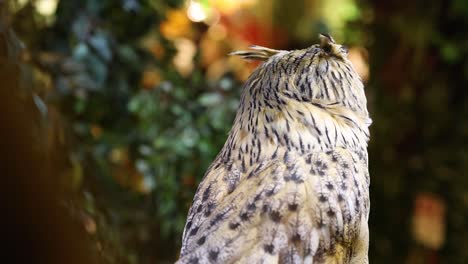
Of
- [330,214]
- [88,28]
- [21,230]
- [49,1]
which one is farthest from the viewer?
[49,1]

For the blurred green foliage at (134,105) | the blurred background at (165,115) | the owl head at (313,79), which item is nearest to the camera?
the blurred background at (165,115)

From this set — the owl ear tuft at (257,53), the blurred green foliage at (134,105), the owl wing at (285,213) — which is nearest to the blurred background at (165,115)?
the blurred green foliage at (134,105)

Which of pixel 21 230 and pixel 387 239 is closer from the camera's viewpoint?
pixel 21 230

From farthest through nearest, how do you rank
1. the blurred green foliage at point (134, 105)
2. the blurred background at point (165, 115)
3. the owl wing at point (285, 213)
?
1. the blurred green foliage at point (134, 105)
2. the owl wing at point (285, 213)
3. the blurred background at point (165, 115)

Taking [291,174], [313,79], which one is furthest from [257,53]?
[291,174]

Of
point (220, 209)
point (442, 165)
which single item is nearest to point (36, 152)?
point (220, 209)

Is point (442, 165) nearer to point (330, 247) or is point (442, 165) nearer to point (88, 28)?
point (88, 28)

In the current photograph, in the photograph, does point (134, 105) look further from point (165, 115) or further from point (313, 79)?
point (313, 79)

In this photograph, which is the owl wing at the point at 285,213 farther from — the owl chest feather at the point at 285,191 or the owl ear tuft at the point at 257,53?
the owl ear tuft at the point at 257,53
